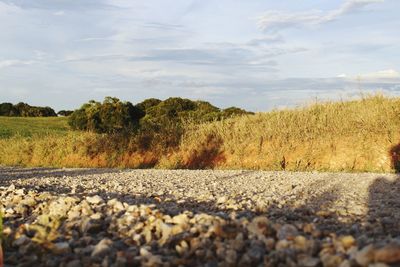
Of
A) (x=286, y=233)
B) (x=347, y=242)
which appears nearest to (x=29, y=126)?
(x=286, y=233)

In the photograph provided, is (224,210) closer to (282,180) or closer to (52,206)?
(52,206)

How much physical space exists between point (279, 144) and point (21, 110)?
166 feet

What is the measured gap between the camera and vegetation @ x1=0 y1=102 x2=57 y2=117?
62.7 m

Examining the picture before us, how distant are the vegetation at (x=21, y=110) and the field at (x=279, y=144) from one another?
40.1 meters

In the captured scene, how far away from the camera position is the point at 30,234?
5.57 meters

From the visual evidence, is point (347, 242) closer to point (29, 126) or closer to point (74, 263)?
point (74, 263)

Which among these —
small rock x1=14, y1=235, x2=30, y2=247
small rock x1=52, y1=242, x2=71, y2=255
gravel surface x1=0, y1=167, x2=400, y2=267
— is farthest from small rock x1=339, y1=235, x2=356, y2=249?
small rock x1=14, y1=235, x2=30, y2=247

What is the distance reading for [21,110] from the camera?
62.9m

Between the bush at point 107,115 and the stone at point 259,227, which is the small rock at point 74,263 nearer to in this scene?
the stone at point 259,227

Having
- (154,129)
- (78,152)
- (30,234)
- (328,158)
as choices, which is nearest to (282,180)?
(328,158)

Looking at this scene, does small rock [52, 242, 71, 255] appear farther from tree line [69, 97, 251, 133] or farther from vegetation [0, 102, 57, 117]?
vegetation [0, 102, 57, 117]

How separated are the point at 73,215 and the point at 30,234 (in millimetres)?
592

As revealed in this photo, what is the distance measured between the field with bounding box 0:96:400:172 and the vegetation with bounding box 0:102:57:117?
40.1 meters

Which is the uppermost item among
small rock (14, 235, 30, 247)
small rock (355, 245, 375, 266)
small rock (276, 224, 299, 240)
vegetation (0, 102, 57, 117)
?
vegetation (0, 102, 57, 117)
